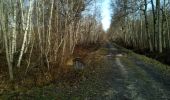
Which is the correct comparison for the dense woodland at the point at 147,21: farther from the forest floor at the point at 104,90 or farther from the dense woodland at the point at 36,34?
the forest floor at the point at 104,90

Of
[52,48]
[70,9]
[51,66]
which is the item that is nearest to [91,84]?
[51,66]

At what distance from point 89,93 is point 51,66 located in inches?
273

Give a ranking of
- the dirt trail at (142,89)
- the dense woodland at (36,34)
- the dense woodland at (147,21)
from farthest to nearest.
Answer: the dense woodland at (147,21)
the dense woodland at (36,34)
the dirt trail at (142,89)

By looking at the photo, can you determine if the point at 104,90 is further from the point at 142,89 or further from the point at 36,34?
the point at 36,34

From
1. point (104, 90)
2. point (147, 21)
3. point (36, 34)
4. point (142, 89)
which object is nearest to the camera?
point (142, 89)

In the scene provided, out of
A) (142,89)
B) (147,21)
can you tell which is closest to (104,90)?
(142,89)

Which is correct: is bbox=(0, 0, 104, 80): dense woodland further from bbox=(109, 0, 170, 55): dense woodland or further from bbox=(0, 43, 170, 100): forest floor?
bbox=(109, 0, 170, 55): dense woodland

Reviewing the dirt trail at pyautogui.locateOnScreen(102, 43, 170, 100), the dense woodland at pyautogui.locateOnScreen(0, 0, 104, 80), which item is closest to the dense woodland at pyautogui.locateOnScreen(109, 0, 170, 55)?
the dense woodland at pyautogui.locateOnScreen(0, 0, 104, 80)

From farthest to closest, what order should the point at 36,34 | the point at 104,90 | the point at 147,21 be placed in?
the point at 147,21
the point at 36,34
the point at 104,90

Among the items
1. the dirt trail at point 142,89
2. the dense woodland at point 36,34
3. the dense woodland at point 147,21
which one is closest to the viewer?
the dirt trail at point 142,89

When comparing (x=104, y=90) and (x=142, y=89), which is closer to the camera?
(x=142, y=89)

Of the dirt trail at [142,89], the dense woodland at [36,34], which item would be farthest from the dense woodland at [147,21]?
the dirt trail at [142,89]

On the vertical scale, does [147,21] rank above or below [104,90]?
above

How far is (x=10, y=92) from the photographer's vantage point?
469 inches
